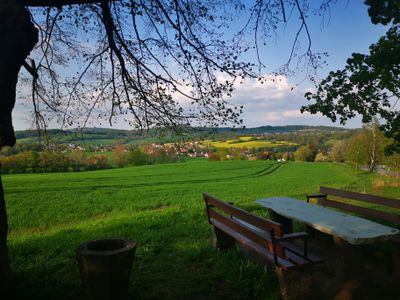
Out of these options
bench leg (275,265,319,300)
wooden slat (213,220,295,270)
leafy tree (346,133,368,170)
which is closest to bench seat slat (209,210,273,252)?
wooden slat (213,220,295,270)

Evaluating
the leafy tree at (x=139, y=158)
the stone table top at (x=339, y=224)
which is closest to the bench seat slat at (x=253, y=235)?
the stone table top at (x=339, y=224)

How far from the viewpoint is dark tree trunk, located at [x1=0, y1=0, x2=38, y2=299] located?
11.8 ft

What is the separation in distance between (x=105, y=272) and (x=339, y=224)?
119 inches

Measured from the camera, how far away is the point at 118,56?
6328 millimetres

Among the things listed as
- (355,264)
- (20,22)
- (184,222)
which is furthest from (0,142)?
(184,222)

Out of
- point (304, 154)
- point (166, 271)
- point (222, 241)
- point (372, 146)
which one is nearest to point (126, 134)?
point (222, 241)

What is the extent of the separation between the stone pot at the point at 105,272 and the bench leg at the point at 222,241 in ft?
6.89

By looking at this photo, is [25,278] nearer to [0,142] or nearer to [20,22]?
[0,142]

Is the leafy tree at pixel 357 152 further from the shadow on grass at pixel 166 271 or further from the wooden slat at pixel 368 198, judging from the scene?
the shadow on grass at pixel 166 271

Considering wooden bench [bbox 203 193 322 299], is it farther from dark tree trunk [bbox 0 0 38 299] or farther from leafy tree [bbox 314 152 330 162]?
leafy tree [bbox 314 152 330 162]

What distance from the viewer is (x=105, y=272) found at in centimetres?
365

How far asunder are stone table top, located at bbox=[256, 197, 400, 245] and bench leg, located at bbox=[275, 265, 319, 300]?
0.66m

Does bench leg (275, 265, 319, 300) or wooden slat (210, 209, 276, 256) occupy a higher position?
wooden slat (210, 209, 276, 256)

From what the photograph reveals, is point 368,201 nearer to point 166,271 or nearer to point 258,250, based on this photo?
point 258,250
